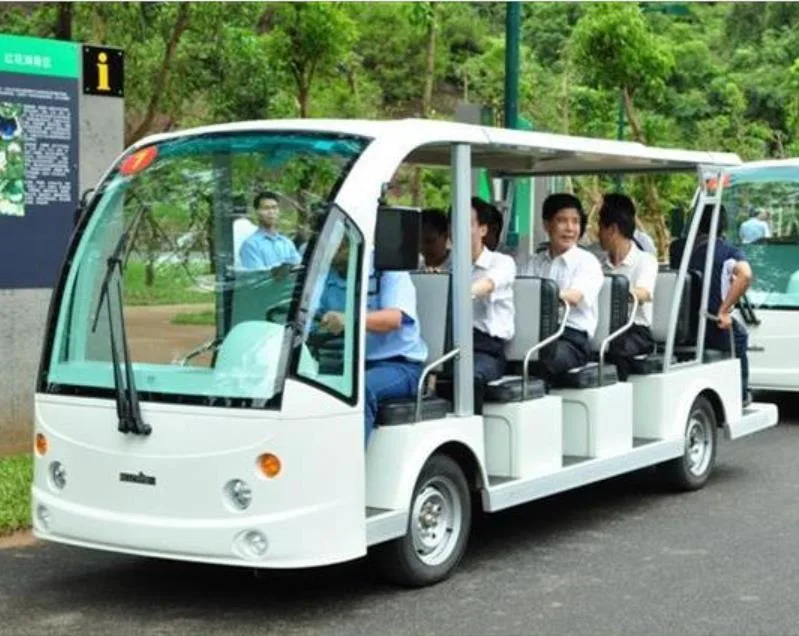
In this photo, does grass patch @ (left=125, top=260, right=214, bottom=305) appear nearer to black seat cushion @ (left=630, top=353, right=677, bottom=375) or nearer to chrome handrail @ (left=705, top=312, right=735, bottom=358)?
black seat cushion @ (left=630, top=353, right=677, bottom=375)

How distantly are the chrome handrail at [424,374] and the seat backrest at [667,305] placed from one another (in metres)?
2.65

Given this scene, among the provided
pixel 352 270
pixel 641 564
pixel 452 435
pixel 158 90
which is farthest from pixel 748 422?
pixel 158 90

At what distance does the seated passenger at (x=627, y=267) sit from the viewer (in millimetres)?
8516

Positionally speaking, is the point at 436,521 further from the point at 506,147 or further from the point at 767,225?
the point at 767,225

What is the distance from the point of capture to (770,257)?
1248cm

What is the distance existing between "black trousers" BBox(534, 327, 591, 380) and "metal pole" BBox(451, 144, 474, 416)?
1026mm

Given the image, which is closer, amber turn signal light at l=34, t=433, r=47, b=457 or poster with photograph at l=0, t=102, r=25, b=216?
amber turn signal light at l=34, t=433, r=47, b=457

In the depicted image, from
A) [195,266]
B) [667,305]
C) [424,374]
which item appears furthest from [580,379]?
[195,266]

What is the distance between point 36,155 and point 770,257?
6.46 meters

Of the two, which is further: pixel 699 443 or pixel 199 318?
pixel 699 443

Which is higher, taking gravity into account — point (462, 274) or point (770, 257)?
point (462, 274)

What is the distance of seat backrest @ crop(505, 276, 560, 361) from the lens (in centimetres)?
760

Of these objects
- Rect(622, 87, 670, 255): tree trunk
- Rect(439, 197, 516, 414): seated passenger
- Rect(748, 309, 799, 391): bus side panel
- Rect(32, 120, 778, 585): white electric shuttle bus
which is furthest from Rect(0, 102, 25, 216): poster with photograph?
Rect(622, 87, 670, 255): tree trunk

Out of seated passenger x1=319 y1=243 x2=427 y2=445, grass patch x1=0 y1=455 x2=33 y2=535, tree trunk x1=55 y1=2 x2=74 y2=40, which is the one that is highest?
tree trunk x1=55 y1=2 x2=74 y2=40
